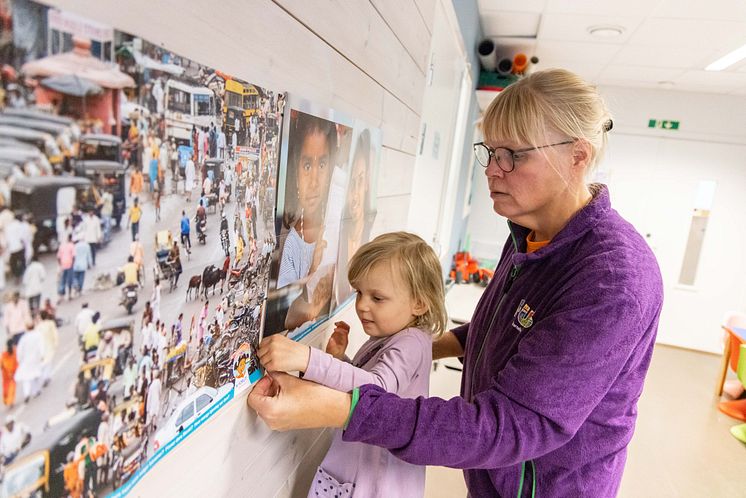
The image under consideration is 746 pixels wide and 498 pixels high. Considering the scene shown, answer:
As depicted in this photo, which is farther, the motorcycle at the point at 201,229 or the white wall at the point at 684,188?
the white wall at the point at 684,188

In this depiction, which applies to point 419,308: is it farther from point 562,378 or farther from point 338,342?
point 562,378

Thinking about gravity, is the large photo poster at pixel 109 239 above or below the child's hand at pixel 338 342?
above

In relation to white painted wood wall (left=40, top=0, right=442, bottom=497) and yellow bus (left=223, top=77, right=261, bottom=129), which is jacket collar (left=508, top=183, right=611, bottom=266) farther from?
yellow bus (left=223, top=77, right=261, bottom=129)

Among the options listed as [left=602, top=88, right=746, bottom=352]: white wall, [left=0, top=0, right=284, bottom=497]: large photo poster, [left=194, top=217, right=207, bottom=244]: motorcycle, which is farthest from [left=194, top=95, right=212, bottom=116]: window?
[left=602, top=88, right=746, bottom=352]: white wall

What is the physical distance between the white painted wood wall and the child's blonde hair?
194 millimetres

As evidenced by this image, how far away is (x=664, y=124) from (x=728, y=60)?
1.56m

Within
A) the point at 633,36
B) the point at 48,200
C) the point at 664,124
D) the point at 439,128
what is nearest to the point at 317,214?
the point at 48,200

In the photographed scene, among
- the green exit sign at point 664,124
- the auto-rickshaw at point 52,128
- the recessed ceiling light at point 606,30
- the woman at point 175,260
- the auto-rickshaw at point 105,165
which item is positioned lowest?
the woman at point 175,260

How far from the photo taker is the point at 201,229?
22.7 inches

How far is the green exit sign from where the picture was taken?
18.3 ft

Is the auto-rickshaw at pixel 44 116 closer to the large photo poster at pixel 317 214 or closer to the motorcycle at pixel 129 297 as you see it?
the motorcycle at pixel 129 297

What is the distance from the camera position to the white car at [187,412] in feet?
1.92

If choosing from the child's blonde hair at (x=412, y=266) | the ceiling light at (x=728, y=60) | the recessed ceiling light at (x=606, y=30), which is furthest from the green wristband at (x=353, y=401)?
the ceiling light at (x=728, y=60)

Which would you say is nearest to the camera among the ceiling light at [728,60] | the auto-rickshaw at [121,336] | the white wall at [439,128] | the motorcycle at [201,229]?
the auto-rickshaw at [121,336]
